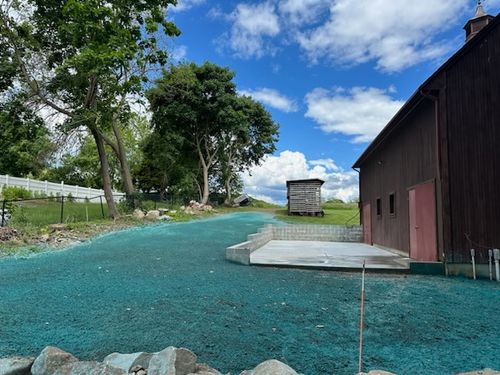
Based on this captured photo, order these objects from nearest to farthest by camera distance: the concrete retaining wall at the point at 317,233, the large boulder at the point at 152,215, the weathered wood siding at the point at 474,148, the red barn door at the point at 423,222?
the weathered wood siding at the point at 474,148
the red barn door at the point at 423,222
the concrete retaining wall at the point at 317,233
the large boulder at the point at 152,215

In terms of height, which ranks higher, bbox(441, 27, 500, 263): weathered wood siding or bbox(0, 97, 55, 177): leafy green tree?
bbox(0, 97, 55, 177): leafy green tree

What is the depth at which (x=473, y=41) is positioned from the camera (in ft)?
22.0

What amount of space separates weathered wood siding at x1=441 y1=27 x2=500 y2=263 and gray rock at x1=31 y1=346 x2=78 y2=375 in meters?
6.62

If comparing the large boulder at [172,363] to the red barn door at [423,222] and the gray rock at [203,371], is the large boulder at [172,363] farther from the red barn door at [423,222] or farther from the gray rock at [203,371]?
the red barn door at [423,222]

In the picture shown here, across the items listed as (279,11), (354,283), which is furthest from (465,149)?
(279,11)

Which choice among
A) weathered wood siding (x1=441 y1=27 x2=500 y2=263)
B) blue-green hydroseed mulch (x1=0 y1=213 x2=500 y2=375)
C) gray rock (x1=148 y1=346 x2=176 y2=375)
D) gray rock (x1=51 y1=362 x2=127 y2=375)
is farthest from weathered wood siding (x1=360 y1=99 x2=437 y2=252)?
gray rock (x1=51 y1=362 x2=127 y2=375)

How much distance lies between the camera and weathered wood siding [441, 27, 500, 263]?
6457 millimetres

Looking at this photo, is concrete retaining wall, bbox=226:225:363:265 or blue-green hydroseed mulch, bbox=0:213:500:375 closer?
blue-green hydroseed mulch, bbox=0:213:500:375

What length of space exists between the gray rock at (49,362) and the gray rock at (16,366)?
71 millimetres

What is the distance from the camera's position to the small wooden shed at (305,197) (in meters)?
25.3

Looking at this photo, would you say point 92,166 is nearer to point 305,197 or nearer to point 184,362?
point 305,197

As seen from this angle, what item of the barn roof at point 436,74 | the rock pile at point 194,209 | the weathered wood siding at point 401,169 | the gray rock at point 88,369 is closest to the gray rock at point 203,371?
the gray rock at point 88,369

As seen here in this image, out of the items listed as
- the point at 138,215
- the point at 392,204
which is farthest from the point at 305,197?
the point at 392,204

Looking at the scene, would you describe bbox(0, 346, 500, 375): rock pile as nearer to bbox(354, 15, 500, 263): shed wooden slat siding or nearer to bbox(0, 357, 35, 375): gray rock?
bbox(0, 357, 35, 375): gray rock
